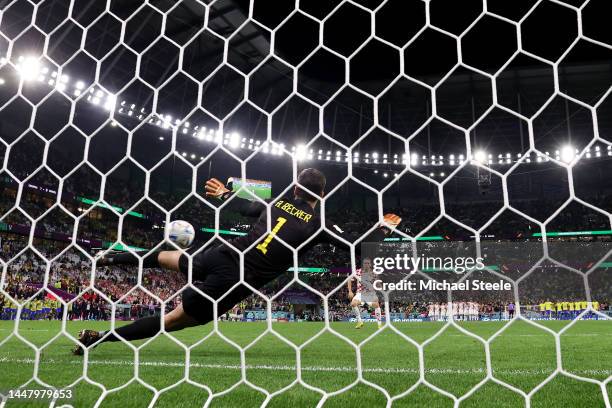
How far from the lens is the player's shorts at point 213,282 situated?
3.00 m

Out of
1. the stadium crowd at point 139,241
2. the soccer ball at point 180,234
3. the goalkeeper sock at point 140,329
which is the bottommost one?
the stadium crowd at point 139,241

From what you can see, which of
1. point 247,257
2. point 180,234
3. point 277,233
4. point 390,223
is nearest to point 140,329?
point 180,234

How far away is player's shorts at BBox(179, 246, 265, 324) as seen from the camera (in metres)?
3.00

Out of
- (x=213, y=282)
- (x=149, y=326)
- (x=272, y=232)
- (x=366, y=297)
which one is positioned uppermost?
(x=272, y=232)

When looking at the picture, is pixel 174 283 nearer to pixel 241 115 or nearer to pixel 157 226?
pixel 157 226

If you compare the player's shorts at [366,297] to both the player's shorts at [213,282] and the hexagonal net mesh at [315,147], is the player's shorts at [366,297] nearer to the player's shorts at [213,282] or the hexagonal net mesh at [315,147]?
the hexagonal net mesh at [315,147]

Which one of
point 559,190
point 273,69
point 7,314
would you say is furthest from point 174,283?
point 559,190

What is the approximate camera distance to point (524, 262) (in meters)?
24.5

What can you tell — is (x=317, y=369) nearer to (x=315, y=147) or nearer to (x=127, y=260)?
(x=127, y=260)

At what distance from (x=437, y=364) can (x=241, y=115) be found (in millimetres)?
22120

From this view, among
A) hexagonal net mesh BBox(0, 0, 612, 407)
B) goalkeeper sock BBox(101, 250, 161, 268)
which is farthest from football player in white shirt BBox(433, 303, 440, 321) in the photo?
goalkeeper sock BBox(101, 250, 161, 268)

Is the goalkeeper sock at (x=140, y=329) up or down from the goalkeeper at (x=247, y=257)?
down

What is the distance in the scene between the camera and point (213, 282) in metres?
3.02

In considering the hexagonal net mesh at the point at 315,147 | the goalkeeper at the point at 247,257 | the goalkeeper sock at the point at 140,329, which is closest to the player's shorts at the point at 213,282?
the goalkeeper at the point at 247,257
